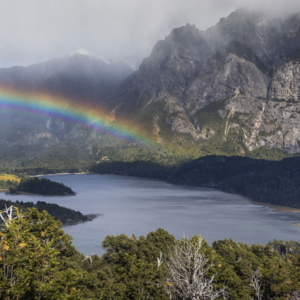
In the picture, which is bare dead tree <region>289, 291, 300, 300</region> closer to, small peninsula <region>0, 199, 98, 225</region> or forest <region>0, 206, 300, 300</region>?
forest <region>0, 206, 300, 300</region>

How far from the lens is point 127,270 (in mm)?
53719

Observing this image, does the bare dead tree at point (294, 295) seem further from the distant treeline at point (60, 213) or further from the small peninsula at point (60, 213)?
the distant treeline at point (60, 213)

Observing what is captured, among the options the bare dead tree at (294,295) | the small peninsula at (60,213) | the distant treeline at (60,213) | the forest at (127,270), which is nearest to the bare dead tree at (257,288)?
the forest at (127,270)

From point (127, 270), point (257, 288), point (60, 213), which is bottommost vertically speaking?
point (60, 213)

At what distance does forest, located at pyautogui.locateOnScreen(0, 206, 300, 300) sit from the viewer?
88.0 ft

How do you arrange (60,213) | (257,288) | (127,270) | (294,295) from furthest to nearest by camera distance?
1. (60,213)
2. (127,270)
3. (294,295)
4. (257,288)

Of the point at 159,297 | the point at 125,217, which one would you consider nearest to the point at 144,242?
the point at 159,297

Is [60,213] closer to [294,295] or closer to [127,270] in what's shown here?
[127,270]

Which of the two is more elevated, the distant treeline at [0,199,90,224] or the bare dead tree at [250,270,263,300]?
the bare dead tree at [250,270,263,300]

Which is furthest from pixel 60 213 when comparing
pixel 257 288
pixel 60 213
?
pixel 257 288

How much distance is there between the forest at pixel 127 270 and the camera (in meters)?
26.8

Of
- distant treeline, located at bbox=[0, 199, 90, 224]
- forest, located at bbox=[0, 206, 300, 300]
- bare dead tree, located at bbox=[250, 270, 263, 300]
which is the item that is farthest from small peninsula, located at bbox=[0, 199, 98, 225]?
bare dead tree, located at bbox=[250, 270, 263, 300]

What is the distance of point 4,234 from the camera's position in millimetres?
27766

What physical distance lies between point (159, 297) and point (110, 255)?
3260 cm
